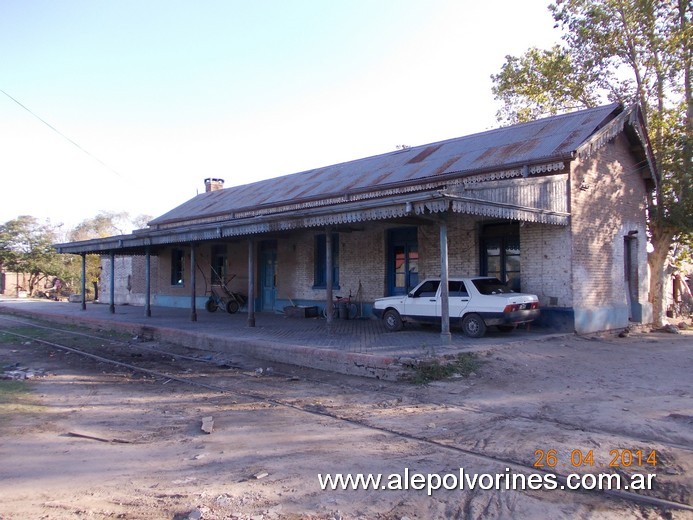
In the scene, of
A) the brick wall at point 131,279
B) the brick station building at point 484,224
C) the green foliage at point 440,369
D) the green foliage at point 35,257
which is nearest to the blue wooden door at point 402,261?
the brick station building at point 484,224

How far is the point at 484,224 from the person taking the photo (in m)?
14.4

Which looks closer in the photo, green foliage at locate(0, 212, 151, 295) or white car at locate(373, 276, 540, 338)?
white car at locate(373, 276, 540, 338)

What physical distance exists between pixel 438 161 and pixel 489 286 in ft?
18.9

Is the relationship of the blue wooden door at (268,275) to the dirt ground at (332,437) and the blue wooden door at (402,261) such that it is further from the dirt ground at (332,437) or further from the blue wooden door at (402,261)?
the dirt ground at (332,437)

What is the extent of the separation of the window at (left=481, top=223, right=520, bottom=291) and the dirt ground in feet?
12.6

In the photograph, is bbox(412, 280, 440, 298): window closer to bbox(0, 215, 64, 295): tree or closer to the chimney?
the chimney

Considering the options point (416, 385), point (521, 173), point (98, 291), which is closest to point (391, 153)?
point (521, 173)

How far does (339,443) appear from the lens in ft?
18.8

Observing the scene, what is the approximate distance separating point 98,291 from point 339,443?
32.4 metres

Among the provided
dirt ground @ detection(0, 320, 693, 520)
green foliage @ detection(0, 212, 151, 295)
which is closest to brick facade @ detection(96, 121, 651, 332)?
dirt ground @ detection(0, 320, 693, 520)

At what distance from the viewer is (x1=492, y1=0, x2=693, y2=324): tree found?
1609 cm

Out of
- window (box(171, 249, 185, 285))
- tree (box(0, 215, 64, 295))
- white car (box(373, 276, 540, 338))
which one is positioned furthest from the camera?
tree (box(0, 215, 64, 295))

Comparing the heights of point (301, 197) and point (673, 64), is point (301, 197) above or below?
below

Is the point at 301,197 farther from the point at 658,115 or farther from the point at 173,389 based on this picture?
the point at 658,115
